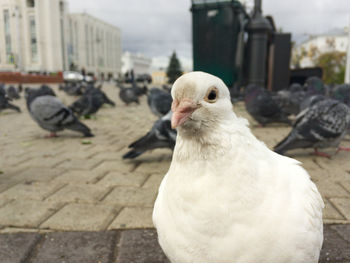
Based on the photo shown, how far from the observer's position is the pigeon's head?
116 cm

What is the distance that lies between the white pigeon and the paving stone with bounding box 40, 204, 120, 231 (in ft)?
3.66

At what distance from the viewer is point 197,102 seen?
1185mm

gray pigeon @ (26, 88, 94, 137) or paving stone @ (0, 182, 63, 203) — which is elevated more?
gray pigeon @ (26, 88, 94, 137)

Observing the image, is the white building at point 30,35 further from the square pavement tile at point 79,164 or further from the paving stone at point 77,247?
the paving stone at point 77,247

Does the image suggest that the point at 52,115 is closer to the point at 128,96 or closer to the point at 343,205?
the point at 343,205

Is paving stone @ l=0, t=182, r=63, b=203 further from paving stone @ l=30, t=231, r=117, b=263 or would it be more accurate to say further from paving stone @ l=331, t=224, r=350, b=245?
paving stone @ l=331, t=224, r=350, b=245

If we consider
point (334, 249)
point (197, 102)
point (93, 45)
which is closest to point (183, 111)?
point (197, 102)

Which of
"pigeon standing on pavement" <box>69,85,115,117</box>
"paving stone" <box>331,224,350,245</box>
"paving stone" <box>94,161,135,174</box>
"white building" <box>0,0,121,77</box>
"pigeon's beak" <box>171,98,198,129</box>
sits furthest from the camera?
"white building" <box>0,0,121,77</box>

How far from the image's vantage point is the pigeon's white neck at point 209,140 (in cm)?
123

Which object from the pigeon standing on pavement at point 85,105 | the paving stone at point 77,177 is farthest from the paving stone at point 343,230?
the pigeon standing on pavement at point 85,105

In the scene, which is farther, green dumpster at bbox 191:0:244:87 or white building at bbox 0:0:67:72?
green dumpster at bbox 191:0:244:87

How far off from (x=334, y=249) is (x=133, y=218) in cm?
145

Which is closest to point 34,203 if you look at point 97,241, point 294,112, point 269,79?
point 97,241

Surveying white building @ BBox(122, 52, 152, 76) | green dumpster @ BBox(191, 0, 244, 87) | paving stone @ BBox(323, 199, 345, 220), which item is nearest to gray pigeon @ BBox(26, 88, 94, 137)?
paving stone @ BBox(323, 199, 345, 220)
